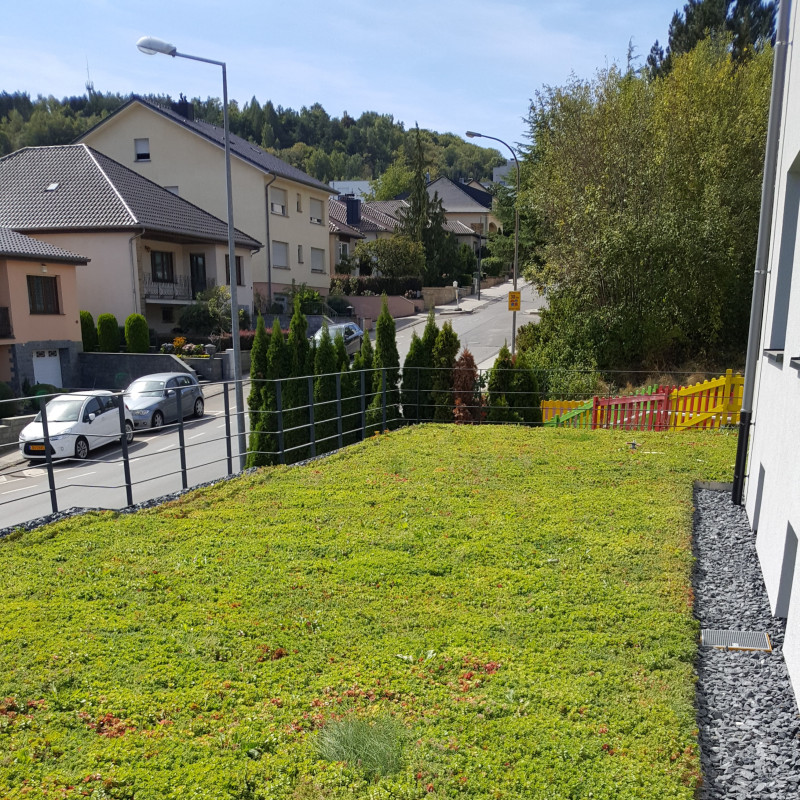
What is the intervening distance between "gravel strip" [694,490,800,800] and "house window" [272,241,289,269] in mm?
37447

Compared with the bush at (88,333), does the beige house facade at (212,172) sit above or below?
above

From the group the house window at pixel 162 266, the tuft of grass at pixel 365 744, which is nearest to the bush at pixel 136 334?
the house window at pixel 162 266

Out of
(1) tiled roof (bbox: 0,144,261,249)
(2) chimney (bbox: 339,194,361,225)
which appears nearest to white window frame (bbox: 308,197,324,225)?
(1) tiled roof (bbox: 0,144,261,249)

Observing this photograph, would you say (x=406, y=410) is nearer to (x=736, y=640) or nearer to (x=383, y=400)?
(x=383, y=400)

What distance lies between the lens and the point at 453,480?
934 centimetres

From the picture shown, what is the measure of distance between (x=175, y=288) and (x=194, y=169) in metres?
9.77

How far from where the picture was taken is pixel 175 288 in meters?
32.6

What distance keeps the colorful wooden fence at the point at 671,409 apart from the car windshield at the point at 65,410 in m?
12.6

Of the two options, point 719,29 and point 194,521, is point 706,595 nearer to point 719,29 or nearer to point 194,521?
point 194,521

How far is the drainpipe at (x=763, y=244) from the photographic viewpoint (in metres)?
8.14

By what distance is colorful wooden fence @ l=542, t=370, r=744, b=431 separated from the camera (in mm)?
14461

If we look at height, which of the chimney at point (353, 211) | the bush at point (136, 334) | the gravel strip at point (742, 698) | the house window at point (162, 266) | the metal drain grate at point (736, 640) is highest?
the chimney at point (353, 211)

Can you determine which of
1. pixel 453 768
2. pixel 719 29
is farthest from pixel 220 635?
pixel 719 29

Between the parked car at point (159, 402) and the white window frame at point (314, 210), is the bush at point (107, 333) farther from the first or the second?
the white window frame at point (314, 210)
